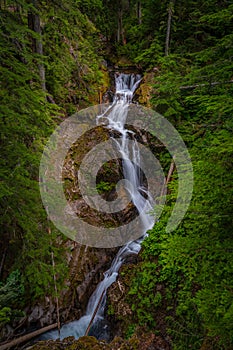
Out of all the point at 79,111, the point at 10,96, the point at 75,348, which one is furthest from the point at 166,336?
the point at 79,111

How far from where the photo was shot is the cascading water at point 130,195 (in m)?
6.47

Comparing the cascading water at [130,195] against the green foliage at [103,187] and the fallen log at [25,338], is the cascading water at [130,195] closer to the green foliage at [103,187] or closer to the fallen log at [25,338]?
the fallen log at [25,338]

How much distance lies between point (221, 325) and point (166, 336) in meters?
2.91

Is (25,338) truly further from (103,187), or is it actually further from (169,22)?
(169,22)

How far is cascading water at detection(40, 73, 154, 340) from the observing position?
21.2 feet

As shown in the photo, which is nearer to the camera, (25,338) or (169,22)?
(25,338)

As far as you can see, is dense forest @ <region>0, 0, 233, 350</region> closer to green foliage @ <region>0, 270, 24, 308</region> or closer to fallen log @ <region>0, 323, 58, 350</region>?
green foliage @ <region>0, 270, 24, 308</region>

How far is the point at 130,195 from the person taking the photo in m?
9.75

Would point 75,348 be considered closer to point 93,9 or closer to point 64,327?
point 64,327

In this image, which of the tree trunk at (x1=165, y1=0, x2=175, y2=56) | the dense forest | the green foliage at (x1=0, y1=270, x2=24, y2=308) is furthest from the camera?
the tree trunk at (x1=165, y1=0, x2=175, y2=56)

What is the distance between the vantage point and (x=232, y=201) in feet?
9.59

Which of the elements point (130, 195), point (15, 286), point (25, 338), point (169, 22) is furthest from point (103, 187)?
point (169, 22)

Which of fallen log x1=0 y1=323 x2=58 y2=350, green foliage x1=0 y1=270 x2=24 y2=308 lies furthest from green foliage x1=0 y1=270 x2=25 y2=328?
fallen log x1=0 y1=323 x2=58 y2=350

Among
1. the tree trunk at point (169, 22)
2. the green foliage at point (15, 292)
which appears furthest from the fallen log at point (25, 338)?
the tree trunk at point (169, 22)
